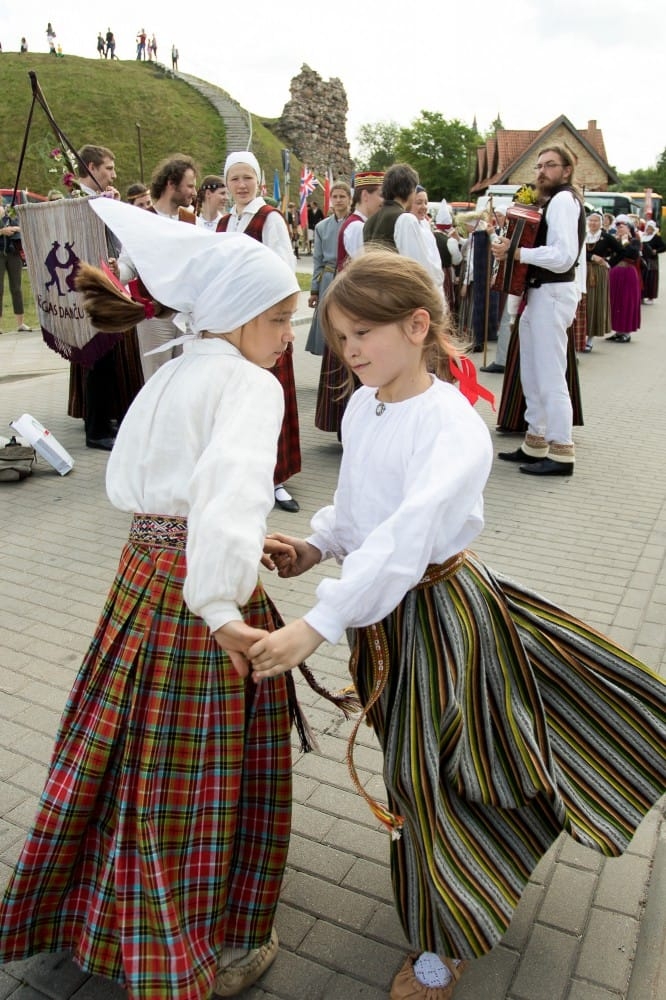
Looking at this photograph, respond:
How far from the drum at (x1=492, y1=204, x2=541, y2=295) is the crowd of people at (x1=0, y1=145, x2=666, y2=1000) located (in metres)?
4.25

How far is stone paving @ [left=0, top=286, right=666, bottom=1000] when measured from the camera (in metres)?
1.93

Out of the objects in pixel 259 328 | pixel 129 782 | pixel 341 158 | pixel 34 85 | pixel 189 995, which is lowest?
pixel 189 995

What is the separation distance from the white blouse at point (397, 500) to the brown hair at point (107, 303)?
52cm

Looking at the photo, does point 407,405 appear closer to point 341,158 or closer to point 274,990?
point 274,990

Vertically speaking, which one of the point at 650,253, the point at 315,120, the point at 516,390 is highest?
the point at 315,120

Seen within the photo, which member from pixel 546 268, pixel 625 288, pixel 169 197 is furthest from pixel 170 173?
pixel 625 288

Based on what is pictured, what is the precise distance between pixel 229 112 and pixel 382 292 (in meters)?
49.9

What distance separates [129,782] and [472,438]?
0.97 m

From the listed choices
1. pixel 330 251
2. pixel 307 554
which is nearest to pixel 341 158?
pixel 330 251

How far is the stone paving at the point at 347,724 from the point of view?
193cm

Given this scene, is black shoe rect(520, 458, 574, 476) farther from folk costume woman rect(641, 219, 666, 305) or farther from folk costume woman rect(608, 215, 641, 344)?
folk costume woman rect(641, 219, 666, 305)

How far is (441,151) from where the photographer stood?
64938 mm

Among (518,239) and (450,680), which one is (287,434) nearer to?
(518,239)

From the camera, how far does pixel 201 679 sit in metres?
1.71
